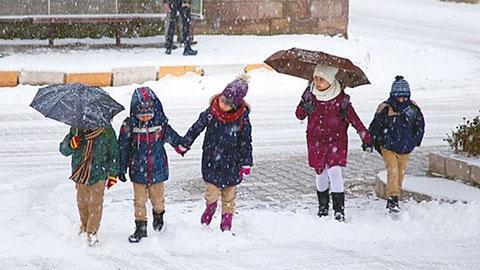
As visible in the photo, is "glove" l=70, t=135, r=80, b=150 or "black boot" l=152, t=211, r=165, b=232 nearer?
"glove" l=70, t=135, r=80, b=150

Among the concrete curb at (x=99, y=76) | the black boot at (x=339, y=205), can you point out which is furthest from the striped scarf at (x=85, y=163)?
the concrete curb at (x=99, y=76)

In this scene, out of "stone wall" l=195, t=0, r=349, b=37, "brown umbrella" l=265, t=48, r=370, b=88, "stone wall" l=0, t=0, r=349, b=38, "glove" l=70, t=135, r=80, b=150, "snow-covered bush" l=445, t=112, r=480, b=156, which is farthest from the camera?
"stone wall" l=195, t=0, r=349, b=37

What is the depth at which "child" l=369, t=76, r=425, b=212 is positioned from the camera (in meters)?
8.79

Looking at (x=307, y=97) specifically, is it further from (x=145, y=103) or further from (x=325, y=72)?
(x=145, y=103)

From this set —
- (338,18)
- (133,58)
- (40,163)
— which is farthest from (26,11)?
(40,163)

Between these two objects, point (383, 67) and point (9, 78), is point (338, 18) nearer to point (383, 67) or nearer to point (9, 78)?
point (383, 67)

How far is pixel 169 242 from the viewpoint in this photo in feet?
25.7

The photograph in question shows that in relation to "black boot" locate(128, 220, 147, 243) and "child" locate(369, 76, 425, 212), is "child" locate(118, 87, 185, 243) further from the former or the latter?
"child" locate(369, 76, 425, 212)

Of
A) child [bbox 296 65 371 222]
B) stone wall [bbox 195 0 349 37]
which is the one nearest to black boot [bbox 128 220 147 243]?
child [bbox 296 65 371 222]

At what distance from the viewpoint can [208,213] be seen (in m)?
8.13

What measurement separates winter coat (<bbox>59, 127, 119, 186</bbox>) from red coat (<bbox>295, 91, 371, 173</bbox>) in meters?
1.79

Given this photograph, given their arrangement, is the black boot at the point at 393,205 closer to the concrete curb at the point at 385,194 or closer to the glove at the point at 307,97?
the concrete curb at the point at 385,194

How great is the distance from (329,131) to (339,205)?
660 millimetres

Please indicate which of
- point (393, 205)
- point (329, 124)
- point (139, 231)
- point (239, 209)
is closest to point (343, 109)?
point (329, 124)
